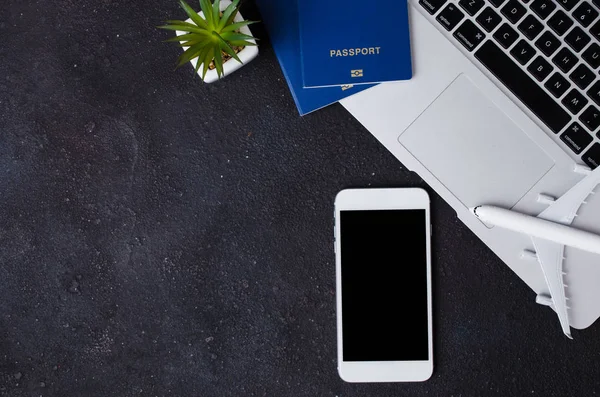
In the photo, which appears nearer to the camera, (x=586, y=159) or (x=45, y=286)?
(x=586, y=159)

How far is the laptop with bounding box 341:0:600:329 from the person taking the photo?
2.32ft

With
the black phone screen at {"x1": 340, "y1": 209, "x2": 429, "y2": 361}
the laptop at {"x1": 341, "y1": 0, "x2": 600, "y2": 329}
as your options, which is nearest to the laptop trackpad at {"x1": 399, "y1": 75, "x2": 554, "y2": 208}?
the laptop at {"x1": 341, "y1": 0, "x2": 600, "y2": 329}

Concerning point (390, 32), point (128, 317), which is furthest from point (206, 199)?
point (390, 32)

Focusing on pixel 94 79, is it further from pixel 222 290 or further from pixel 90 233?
pixel 222 290

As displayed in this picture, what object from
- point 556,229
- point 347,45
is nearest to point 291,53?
point 347,45

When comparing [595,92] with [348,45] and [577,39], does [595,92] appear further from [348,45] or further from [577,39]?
[348,45]

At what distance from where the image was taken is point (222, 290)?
2.73 ft

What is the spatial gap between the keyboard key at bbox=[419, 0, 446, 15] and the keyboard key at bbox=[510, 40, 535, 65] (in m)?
0.11

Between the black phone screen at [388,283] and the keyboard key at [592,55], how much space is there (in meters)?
0.31

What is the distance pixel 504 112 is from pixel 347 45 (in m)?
0.22

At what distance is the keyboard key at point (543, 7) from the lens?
0.71 m

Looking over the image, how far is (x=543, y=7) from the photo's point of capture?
0.71 m

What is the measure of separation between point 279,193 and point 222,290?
165 millimetres

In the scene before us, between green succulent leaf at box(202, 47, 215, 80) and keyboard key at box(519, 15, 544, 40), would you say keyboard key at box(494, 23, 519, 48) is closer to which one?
keyboard key at box(519, 15, 544, 40)
